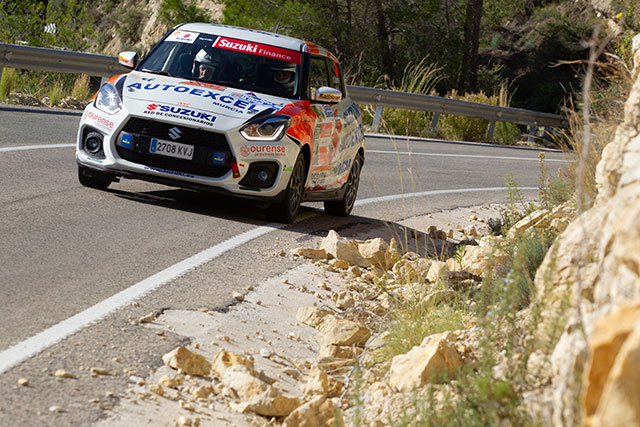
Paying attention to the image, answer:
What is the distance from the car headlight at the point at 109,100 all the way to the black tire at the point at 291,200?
176 cm

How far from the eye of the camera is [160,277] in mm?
6918

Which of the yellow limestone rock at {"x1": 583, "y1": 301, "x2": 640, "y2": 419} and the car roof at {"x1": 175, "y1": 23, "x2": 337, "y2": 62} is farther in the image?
the car roof at {"x1": 175, "y1": 23, "x2": 337, "y2": 62}

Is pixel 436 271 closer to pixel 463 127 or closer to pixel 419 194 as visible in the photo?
pixel 419 194

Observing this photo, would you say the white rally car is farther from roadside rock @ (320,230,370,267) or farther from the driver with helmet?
roadside rock @ (320,230,370,267)

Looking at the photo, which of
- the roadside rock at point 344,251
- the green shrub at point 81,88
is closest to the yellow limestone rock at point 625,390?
the roadside rock at point 344,251

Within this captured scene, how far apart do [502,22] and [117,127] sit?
4888 cm

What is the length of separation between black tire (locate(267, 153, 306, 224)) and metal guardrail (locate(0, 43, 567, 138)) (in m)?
8.03

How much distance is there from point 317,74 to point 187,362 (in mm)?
6219

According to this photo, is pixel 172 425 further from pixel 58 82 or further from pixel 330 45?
pixel 330 45

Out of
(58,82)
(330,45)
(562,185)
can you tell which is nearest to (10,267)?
(562,185)

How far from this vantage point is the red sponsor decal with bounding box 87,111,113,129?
9.30m

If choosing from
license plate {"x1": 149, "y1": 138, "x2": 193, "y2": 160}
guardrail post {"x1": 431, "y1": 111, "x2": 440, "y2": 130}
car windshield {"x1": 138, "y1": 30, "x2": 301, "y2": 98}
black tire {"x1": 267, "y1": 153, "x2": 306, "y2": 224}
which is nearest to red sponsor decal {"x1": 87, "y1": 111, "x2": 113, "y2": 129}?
license plate {"x1": 149, "y1": 138, "x2": 193, "y2": 160}

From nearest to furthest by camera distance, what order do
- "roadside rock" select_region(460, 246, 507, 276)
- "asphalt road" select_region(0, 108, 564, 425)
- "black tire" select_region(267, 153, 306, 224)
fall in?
"asphalt road" select_region(0, 108, 564, 425) < "roadside rock" select_region(460, 246, 507, 276) < "black tire" select_region(267, 153, 306, 224)

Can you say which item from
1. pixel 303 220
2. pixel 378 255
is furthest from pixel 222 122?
pixel 378 255
